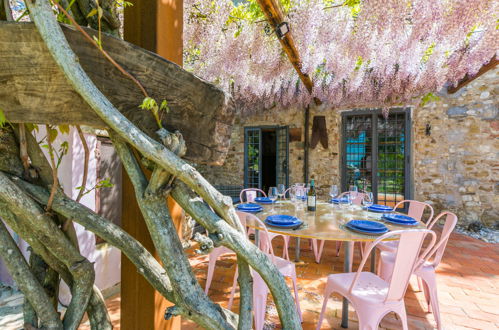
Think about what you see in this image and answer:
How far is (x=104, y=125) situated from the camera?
503 mm

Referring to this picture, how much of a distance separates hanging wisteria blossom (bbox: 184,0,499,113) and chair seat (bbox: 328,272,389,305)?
7.89 feet

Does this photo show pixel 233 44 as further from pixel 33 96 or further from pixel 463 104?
pixel 463 104

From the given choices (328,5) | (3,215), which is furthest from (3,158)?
(328,5)

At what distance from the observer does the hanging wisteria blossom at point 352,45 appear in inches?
103

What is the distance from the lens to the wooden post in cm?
71

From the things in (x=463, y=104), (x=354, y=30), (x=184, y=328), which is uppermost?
(x=354, y=30)

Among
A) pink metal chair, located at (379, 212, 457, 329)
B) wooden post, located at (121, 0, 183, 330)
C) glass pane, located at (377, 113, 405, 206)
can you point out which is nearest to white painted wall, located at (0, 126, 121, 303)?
wooden post, located at (121, 0, 183, 330)

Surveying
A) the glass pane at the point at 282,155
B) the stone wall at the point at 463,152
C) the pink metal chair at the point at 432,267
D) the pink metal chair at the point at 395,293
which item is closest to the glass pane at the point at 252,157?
the glass pane at the point at 282,155

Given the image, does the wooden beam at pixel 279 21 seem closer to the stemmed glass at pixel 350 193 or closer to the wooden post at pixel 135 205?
the wooden post at pixel 135 205

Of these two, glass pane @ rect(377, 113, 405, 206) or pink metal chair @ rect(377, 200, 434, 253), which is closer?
pink metal chair @ rect(377, 200, 434, 253)

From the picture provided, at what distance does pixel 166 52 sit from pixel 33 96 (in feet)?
1.24

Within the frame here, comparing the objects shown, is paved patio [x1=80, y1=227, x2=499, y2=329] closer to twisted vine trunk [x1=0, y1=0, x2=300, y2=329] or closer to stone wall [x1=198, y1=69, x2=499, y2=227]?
stone wall [x1=198, y1=69, x2=499, y2=227]

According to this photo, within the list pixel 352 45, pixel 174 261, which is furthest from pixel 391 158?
pixel 174 261

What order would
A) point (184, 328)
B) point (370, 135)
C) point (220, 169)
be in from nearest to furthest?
1. point (184, 328)
2. point (370, 135)
3. point (220, 169)
